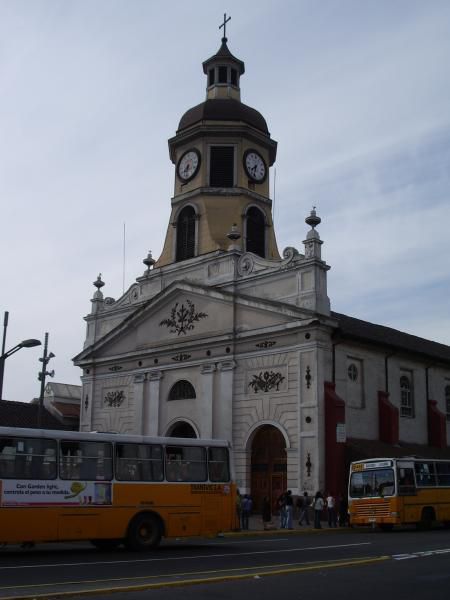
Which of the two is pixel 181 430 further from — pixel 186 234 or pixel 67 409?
pixel 67 409

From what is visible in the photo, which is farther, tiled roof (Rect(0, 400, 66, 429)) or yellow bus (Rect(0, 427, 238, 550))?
tiled roof (Rect(0, 400, 66, 429))

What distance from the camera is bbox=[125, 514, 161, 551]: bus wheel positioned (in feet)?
64.1

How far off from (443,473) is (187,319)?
15309 mm

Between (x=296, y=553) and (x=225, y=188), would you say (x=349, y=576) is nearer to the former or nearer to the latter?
(x=296, y=553)

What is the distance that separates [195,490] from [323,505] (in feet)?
39.2

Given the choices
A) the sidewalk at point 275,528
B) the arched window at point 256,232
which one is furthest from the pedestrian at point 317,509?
the arched window at point 256,232

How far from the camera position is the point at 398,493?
28234mm

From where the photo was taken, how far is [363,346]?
121 ft

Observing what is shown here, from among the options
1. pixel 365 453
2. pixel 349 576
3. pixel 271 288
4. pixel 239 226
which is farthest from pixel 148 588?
pixel 239 226

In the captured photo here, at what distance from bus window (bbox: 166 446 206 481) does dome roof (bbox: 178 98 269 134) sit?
27.4 meters

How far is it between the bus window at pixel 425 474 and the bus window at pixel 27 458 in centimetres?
1578

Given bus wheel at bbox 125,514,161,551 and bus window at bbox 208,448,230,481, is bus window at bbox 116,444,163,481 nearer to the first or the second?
bus wheel at bbox 125,514,161,551

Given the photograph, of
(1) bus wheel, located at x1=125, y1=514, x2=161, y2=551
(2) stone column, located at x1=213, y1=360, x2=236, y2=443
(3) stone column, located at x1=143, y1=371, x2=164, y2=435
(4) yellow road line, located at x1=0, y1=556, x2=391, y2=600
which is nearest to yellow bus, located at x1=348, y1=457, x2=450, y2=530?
(2) stone column, located at x1=213, y1=360, x2=236, y2=443

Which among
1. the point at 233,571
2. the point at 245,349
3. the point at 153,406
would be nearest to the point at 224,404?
the point at 245,349
